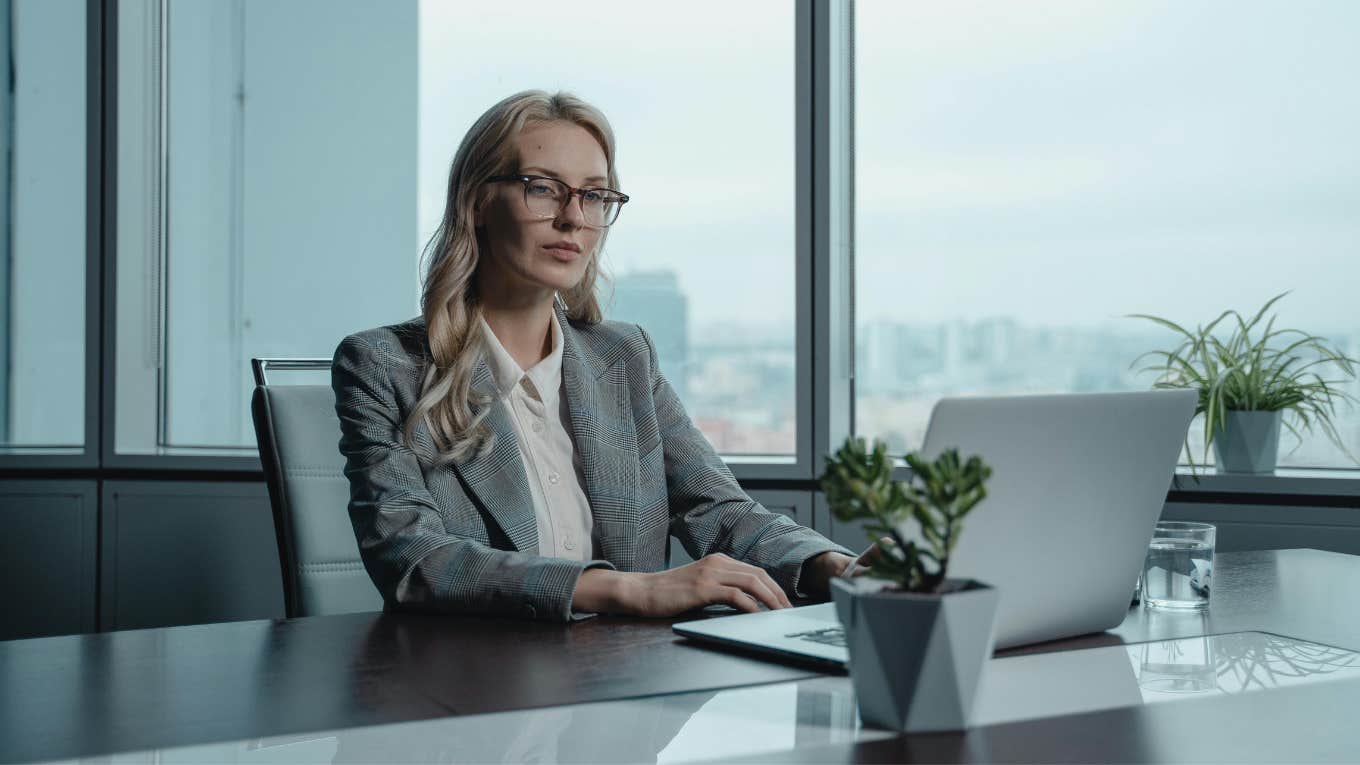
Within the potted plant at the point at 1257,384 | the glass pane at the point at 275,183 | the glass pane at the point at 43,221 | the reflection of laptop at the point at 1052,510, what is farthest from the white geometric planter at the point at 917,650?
the glass pane at the point at 43,221

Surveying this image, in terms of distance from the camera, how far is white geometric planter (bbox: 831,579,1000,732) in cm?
86

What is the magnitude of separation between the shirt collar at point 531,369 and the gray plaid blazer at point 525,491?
0.07 ft

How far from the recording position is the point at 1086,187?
3.17 meters

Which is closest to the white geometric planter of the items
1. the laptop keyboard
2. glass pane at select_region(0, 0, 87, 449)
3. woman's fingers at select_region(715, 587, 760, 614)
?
the laptop keyboard

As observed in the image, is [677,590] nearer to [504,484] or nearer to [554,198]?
[504,484]

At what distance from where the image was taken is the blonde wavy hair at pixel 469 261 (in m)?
1.77

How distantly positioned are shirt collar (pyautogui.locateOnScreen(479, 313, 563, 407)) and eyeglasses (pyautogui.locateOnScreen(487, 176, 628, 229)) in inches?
7.7

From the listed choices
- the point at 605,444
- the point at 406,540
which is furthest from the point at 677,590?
the point at 605,444

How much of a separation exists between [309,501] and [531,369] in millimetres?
398

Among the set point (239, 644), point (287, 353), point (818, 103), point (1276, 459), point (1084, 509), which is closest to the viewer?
point (1084, 509)

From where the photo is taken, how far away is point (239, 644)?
126cm

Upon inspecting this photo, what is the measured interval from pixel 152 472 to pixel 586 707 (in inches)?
109

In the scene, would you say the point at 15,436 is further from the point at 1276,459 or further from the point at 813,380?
the point at 1276,459

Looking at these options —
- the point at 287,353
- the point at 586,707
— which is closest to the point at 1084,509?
the point at 586,707
